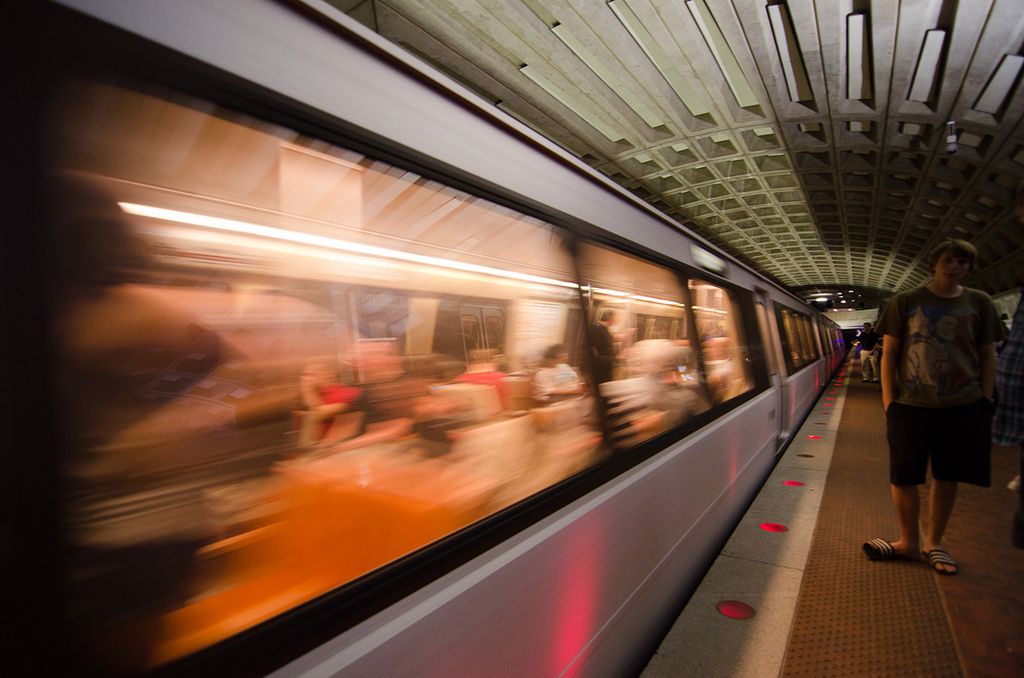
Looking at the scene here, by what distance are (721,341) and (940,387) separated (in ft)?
5.23

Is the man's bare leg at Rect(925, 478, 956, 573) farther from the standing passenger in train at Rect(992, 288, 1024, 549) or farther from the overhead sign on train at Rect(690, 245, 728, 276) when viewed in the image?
the overhead sign on train at Rect(690, 245, 728, 276)

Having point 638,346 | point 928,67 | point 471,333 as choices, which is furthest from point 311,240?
point 928,67

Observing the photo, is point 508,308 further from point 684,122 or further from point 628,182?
point 628,182

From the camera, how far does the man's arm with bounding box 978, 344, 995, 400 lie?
2451mm

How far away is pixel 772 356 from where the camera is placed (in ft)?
18.0

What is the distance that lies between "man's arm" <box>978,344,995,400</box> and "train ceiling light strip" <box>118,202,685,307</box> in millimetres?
2052

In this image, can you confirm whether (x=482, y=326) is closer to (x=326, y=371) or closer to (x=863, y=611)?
(x=326, y=371)

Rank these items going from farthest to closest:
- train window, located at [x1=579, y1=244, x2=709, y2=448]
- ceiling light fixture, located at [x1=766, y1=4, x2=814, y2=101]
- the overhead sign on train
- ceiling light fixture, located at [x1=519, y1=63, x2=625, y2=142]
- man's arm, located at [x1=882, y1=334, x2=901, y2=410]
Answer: ceiling light fixture, located at [x1=519, y1=63, x2=625, y2=142] → ceiling light fixture, located at [x1=766, y1=4, x2=814, y2=101] → the overhead sign on train → man's arm, located at [x1=882, y1=334, x2=901, y2=410] → train window, located at [x1=579, y1=244, x2=709, y2=448]

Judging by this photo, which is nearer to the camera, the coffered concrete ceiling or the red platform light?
the red platform light

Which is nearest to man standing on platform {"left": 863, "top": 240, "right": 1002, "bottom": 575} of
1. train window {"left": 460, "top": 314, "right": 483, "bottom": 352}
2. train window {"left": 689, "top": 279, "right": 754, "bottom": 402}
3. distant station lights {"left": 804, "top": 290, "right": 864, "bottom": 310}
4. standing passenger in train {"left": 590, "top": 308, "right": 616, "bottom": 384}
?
train window {"left": 689, "top": 279, "right": 754, "bottom": 402}

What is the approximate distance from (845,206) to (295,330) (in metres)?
20.4

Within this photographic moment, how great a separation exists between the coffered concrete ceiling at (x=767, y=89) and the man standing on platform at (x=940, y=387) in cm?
149

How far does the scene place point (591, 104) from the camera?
9.67 meters

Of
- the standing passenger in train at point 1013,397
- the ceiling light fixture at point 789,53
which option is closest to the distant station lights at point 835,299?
the ceiling light fixture at point 789,53
